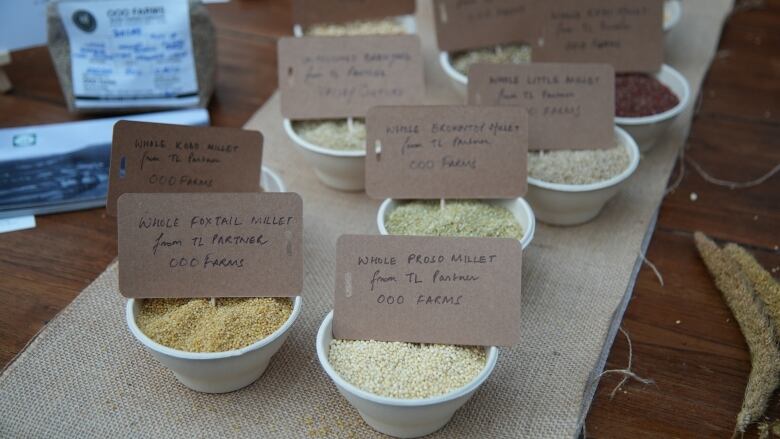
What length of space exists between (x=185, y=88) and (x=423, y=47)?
67 centimetres

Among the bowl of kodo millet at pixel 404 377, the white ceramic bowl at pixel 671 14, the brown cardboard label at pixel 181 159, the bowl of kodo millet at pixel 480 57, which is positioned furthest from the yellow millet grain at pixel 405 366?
the white ceramic bowl at pixel 671 14

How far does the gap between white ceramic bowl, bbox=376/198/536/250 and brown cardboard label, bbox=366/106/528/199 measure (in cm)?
2

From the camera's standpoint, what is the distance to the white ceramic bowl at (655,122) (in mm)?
1438

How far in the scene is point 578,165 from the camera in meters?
1.32

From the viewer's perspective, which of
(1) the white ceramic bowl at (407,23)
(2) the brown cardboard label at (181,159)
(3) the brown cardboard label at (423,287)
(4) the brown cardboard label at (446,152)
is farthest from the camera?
(1) the white ceramic bowl at (407,23)

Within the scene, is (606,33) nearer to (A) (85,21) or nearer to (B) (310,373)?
(B) (310,373)

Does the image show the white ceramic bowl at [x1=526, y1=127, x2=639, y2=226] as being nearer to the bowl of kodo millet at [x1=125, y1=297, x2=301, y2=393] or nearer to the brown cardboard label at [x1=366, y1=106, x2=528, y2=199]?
the brown cardboard label at [x1=366, y1=106, x2=528, y2=199]

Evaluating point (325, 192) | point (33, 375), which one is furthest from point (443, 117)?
point (33, 375)

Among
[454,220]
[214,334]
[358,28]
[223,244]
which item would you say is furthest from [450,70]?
[214,334]

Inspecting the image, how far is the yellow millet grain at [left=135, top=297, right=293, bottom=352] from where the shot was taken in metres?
0.95

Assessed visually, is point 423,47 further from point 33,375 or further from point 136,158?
point 33,375

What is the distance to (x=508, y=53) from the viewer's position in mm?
1690

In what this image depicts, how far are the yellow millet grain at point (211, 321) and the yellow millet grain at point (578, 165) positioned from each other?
0.55 m

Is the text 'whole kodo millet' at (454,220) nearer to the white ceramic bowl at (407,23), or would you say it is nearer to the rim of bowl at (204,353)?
the rim of bowl at (204,353)
